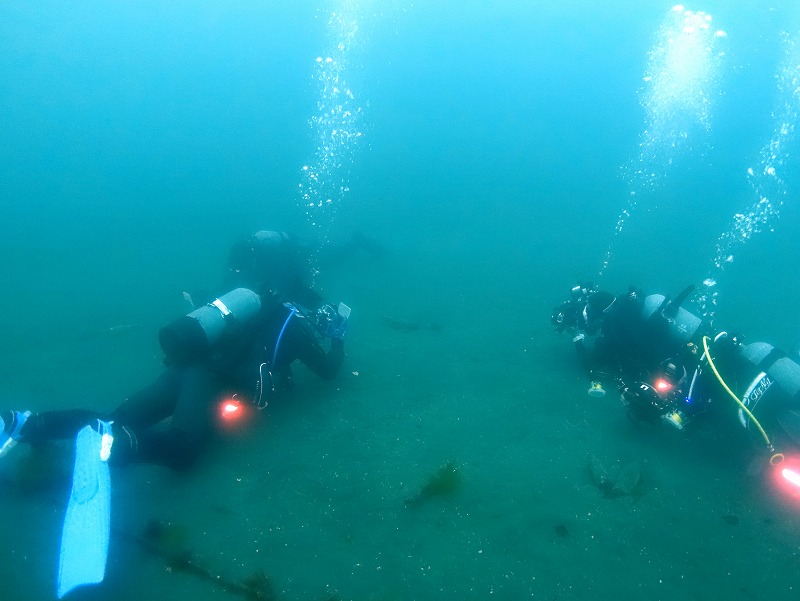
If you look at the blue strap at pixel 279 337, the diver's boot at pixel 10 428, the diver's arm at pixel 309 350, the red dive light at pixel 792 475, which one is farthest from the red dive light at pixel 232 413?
the red dive light at pixel 792 475

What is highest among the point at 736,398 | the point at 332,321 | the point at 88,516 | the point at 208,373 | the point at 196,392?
the point at 332,321

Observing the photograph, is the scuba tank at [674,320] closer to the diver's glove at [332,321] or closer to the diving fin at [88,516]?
the diver's glove at [332,321]

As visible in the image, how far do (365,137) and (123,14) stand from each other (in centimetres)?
7842

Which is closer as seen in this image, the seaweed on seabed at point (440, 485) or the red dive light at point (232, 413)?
the seaweed on seabed at point (440, 485)

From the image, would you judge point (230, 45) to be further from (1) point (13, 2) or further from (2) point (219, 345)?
(2) point (219, 345)

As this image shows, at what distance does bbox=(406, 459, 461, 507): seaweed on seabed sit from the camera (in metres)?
4.21

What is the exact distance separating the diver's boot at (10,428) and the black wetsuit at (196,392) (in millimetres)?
53

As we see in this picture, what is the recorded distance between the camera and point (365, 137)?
245ft

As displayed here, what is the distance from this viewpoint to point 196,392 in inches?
173

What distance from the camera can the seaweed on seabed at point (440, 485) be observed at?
4215 mm

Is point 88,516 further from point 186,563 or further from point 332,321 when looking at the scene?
point 332,321

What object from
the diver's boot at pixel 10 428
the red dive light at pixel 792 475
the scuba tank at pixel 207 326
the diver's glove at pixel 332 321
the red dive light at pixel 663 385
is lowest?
the red dive light at pixel 792 475

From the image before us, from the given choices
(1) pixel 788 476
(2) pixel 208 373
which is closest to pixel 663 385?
(1) pixel 788 476

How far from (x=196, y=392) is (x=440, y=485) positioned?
2586mm
